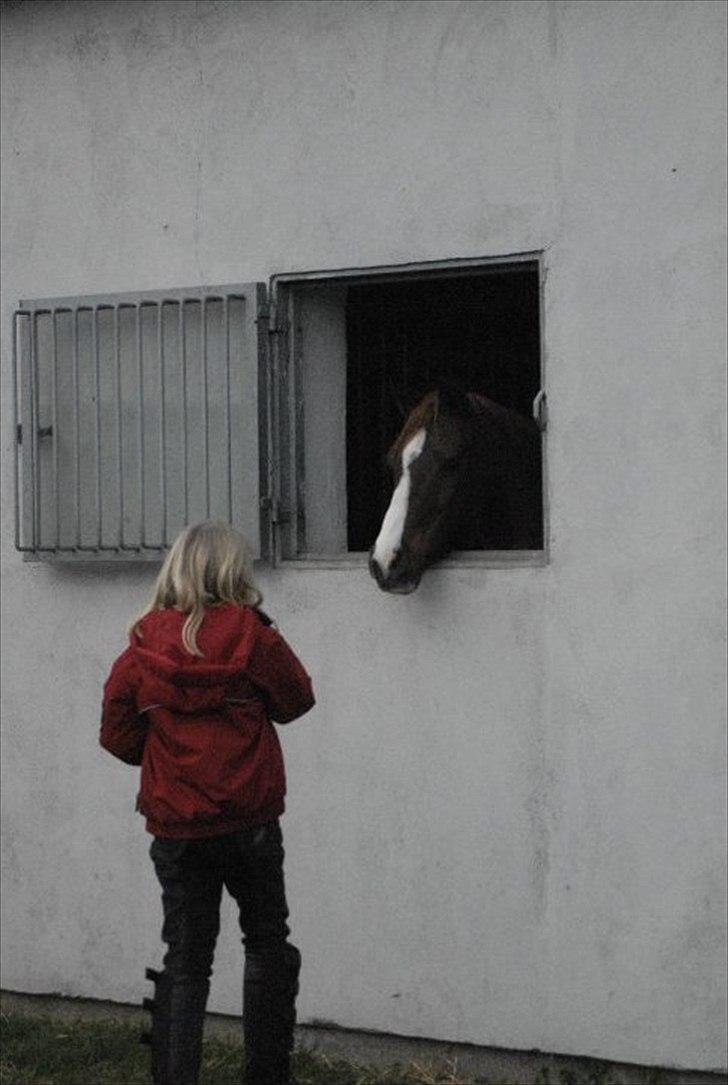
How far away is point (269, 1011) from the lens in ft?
20.0

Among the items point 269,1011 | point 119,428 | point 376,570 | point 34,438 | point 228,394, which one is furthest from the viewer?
point 34,438

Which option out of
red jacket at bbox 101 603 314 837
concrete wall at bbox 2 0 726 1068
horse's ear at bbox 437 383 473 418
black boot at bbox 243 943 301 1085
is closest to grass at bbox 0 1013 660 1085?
concrete wall at bbox 2 0 726 1068

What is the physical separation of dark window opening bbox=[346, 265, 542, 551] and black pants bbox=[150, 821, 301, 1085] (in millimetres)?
2339

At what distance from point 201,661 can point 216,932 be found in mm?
835

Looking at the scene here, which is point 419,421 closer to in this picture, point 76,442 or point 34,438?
point 76,442

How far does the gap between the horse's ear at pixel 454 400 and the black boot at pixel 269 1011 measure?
1.89 m

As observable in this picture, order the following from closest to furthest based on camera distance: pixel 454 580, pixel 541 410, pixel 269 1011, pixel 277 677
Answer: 1. pixel 277 677
2. pixel 269 1011
3. pixel 541 410
4. pixel 454 580

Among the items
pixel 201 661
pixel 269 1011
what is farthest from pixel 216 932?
pixel 201 661

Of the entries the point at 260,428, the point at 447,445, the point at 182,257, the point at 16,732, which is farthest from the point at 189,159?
the point at 16,732

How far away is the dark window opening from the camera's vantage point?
8.30 metres

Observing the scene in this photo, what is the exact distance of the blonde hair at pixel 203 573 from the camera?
19.2 ft

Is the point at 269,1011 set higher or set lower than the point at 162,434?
lower

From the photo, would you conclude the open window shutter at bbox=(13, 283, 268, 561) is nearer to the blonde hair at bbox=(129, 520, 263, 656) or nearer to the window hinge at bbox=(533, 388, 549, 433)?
the window hinge at bbox=(533, 388, 549, 433)

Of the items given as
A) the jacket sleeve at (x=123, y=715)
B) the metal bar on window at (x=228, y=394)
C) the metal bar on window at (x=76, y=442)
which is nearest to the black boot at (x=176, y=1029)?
the jacket sleeve at (x=123, y=715)
